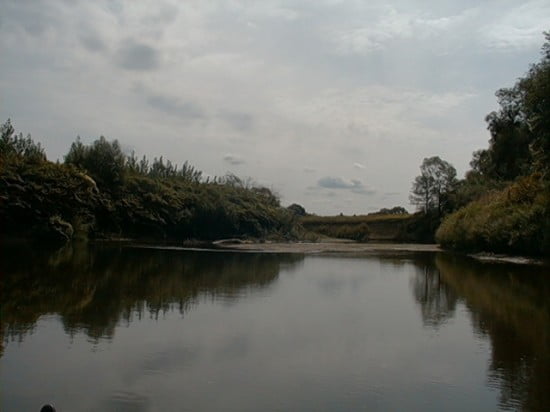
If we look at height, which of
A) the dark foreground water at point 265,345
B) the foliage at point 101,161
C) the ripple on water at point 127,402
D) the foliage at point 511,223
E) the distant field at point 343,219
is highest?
the foliage at point 101,161

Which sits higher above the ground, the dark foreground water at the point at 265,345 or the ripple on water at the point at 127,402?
the dark foreground water at the point at 265,345

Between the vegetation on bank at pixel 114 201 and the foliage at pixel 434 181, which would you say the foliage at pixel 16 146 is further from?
the foliage at pixel 434 181

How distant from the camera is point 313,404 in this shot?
8055 millimetres

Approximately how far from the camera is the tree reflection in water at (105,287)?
13508 millimetres

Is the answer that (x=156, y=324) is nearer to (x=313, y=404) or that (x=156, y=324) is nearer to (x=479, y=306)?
(x=313, y=404)

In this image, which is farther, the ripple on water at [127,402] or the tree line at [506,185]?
the tree line at [506,185]

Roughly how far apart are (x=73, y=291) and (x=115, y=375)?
9.56 metres

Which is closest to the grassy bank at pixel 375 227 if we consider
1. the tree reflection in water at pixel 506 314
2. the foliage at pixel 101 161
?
the foliage at pixel 101 161

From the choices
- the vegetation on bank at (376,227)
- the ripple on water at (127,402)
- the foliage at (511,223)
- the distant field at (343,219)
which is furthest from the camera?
the distant field at (343,219)

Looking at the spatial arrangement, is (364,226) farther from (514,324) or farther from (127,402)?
(127,402)

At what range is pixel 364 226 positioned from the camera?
3686 inches

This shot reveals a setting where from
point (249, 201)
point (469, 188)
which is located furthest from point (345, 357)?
point (249, 201)

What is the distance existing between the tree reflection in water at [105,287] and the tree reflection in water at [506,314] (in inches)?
245

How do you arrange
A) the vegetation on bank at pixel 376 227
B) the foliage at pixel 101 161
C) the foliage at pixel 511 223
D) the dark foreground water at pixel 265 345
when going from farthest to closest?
the vegetation on bank at pixel 376 227 < the foliage at pixel 101 161 < the foliage at pixel 511 223 < the dark foreground water at pixel 265 345
